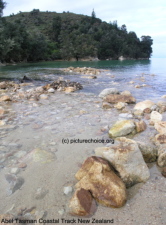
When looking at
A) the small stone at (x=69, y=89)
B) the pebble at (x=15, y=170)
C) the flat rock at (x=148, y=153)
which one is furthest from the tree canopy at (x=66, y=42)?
the flat rock at (x=148, y=153)

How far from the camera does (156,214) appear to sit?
77.3 inches

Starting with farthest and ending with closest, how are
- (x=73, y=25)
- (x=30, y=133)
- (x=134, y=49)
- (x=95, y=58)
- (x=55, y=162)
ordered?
(x=73, y=25), (x=134, y=49), (x=95, y=58), (x=30, y=133), (x=55, y=162)

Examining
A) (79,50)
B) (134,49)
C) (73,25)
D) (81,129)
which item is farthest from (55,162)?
(73,25)

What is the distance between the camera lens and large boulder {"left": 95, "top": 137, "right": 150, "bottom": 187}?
241 cm

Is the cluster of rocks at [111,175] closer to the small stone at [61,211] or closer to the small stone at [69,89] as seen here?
the small stone at [61,211]

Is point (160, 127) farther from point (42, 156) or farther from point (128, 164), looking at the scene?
point (42, 156)

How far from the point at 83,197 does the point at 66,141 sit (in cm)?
177

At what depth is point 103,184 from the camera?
7.14 feet

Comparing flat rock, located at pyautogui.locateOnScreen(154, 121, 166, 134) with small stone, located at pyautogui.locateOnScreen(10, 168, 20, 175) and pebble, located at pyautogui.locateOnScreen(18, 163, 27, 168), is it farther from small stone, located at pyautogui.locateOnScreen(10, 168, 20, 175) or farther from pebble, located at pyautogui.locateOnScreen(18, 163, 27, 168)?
small stone, located at pyautogui.locateOnScreen(10, 168, 20, 175)

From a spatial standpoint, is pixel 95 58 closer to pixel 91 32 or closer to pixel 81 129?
pixel 91 32

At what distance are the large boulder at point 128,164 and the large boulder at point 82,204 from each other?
22.8 inches

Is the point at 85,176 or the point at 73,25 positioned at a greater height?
the point at 73,25

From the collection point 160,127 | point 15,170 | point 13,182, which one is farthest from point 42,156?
point 160,127

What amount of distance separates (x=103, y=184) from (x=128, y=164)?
510 mm
